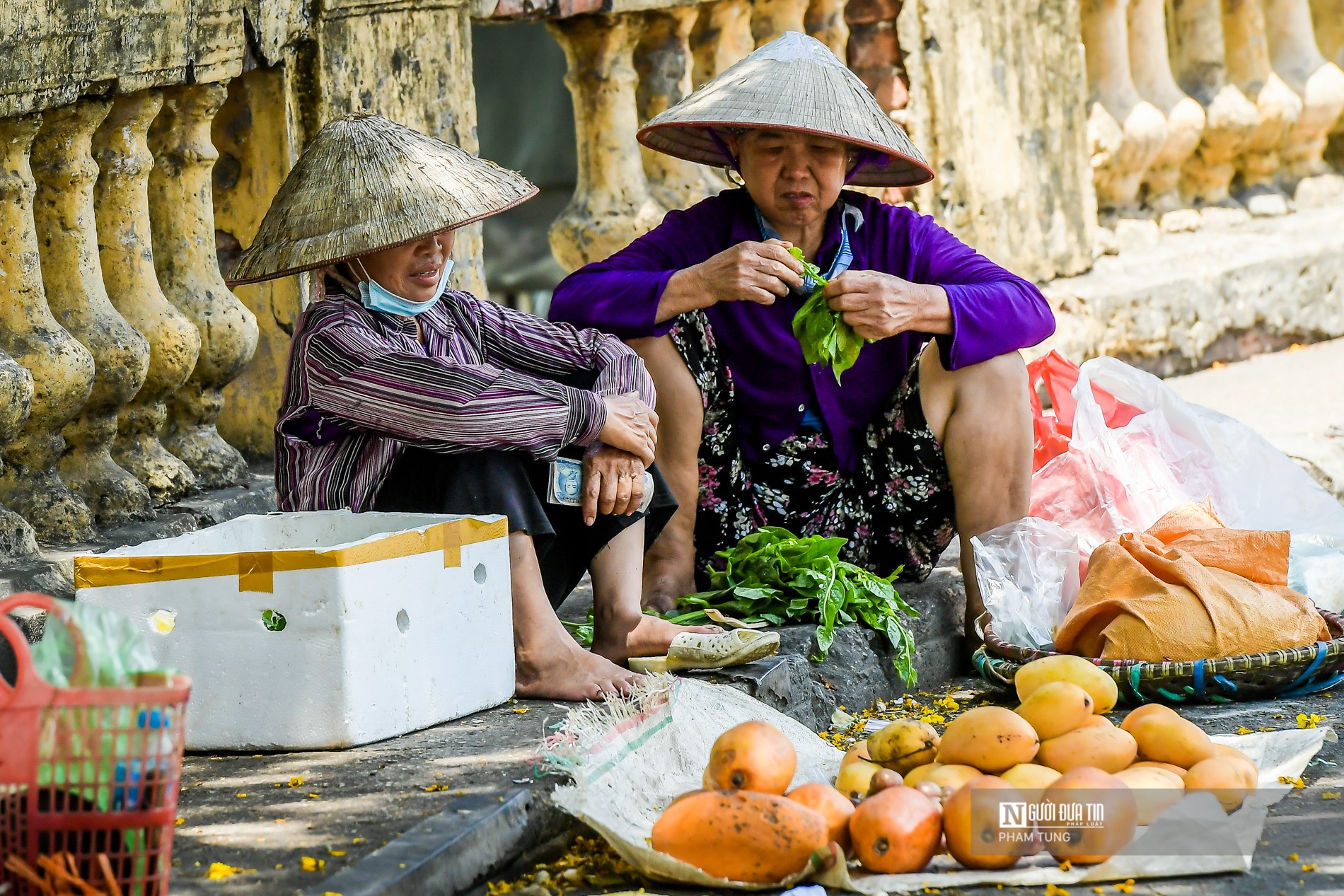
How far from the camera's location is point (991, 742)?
96.0 inches

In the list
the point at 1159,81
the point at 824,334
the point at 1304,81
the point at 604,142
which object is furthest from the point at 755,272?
the point at 1304,81

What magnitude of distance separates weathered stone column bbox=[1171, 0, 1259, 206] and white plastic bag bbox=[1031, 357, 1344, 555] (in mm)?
3500

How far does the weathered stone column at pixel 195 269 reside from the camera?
371 centimetres

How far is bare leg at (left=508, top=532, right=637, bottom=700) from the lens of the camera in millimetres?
2930

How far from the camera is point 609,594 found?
3127 mm

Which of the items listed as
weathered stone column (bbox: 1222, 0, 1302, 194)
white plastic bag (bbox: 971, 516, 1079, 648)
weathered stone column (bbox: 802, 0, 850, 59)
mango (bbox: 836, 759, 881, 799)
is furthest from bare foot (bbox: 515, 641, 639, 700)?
weathered stone column (bbox: 1222, 0, 1302, 194)

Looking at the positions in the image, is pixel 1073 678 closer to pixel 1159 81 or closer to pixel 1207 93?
pixel 1159 81

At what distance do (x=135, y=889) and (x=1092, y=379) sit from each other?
304cm

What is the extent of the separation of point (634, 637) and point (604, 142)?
2.31 meters

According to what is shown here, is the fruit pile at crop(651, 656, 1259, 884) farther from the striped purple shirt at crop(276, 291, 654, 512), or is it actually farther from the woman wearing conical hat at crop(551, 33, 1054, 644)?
the woman wearing conical hat at crop(551, 33, 1054, 644)

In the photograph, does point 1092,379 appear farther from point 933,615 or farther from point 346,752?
point 346,752

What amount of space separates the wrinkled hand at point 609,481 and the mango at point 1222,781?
1150mm

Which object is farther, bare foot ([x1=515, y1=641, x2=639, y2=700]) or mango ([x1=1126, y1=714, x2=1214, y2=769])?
bare foot ([x1=515, y1=641, x2=639, y2=700])

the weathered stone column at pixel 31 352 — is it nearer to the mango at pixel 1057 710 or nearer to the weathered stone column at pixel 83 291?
the weathered stone column at pixel 83 291
